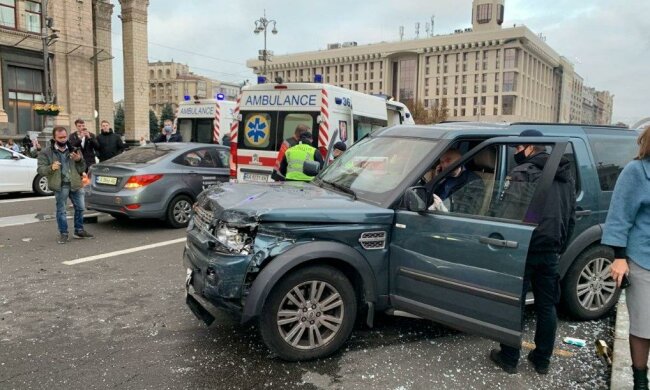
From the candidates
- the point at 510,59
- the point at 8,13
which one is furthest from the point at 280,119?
the point at 510,59

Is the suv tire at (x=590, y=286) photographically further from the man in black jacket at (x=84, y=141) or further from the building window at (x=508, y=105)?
the building window at (x=508, y=105)

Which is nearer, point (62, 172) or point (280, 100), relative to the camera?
point (62, 172)

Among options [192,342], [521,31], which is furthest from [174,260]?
Result: [521,31]

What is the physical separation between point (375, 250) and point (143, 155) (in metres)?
6.18

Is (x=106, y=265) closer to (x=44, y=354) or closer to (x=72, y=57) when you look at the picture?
(x=44, y=354)

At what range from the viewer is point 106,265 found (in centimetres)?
619

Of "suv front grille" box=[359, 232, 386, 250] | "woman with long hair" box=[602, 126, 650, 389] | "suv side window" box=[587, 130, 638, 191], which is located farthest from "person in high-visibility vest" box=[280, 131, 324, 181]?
"woman with long hair" box=[602, 126, 650, 389]

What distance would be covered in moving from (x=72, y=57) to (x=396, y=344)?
104 ft

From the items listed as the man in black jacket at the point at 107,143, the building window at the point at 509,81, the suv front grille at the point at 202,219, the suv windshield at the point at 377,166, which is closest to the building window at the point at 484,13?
the building window at the point at 509,81

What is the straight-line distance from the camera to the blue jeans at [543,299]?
3406 mm

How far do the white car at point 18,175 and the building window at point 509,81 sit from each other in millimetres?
120571

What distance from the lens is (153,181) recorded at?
8.20m

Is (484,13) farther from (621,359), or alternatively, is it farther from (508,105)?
(621,359)

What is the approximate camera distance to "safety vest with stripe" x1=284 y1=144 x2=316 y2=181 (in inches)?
273
